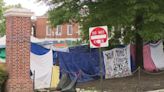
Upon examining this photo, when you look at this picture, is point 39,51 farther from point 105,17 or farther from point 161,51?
point 161,51

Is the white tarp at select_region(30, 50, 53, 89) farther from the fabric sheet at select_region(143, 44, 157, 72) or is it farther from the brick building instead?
the brick building

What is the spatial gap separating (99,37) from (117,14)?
34.5 ft

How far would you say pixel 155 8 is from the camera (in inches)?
977

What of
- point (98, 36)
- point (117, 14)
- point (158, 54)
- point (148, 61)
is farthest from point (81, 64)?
point (98, 36)

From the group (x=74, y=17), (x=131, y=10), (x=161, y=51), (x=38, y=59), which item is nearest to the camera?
(x=38, y=59)

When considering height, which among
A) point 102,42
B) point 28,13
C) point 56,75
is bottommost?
point 56,75

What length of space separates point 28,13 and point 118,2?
9.09 meters

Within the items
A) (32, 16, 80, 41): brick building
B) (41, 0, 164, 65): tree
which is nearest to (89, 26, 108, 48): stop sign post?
(41, 0, 164, 65): tree

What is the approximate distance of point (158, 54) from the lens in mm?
30047

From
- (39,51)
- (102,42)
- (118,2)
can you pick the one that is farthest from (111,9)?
(102,42)

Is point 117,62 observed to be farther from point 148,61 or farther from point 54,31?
point 54,31

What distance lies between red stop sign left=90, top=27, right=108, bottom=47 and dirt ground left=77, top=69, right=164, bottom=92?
5558 mm

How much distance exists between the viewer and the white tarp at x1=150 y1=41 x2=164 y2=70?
97.6 ft

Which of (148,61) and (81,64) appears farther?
(148,61)
